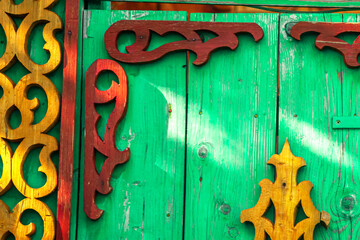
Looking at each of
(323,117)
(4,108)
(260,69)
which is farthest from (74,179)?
(323,117)

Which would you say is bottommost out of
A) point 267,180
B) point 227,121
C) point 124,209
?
point 124,209

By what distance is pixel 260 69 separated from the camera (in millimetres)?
1751

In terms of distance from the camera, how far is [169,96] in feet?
5.77

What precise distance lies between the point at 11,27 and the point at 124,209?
0.76 metres

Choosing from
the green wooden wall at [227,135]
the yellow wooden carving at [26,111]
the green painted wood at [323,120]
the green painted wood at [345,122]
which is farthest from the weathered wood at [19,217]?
the green painted wood at [345,122]

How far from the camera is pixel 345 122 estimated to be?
1715 mm

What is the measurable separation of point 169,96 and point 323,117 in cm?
54

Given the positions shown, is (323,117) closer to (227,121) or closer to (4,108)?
(227,121)

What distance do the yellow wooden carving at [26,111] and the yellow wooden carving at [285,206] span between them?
0.70m

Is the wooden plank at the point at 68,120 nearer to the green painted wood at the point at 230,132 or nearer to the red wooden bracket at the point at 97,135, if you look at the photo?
the red wooden bracket at the point at 97,135

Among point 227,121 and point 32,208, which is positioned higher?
point 227,121

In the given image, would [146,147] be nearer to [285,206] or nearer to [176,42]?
[176,42]

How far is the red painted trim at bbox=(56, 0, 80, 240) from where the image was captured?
1.69 meters

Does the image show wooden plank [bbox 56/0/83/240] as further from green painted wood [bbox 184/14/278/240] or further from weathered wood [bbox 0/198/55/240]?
green painted wood [bbox 184/14/278/240]
